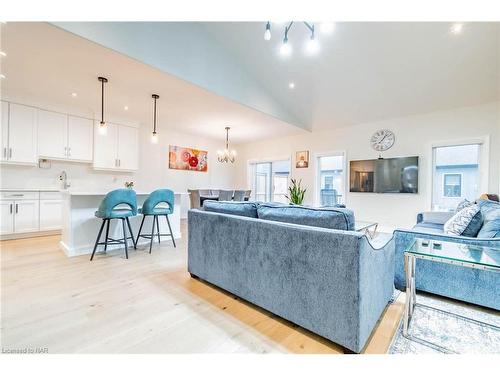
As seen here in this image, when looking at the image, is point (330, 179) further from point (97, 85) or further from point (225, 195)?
point (97, 85)

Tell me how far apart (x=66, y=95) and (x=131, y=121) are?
140 cm

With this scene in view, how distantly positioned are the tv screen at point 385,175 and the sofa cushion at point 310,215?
13.0 feet

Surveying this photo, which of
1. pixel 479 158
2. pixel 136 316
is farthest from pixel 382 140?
pixel 136 316

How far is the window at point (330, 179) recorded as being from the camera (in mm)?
5723

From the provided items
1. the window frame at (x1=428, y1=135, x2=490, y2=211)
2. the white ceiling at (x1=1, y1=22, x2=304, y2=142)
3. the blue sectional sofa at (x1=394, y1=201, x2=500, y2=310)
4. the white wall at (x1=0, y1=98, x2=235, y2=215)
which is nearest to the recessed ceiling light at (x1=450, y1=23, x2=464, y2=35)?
the window frame at (x1=428, y1=135, x2=490, y2=211)

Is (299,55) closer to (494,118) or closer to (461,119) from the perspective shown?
(461,119)

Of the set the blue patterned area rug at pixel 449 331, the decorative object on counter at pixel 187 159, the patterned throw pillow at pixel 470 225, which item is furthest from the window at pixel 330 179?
the blue patterned area rug at pixel 449 331

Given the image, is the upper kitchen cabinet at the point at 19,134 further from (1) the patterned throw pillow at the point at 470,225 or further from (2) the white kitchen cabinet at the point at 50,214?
(1) the patterned throw pillow at the point at 470,225

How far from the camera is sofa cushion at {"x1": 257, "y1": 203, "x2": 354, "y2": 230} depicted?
1463 mm

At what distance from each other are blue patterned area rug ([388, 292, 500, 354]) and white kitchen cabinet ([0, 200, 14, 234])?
5465mm

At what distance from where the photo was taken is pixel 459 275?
6.15 feet

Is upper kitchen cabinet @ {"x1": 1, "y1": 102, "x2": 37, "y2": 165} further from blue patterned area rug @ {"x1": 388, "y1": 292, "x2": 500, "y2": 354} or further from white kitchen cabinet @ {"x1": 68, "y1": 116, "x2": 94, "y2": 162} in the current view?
Answer: blue patterned area rug @ {"x1": 388, "y1": 292, "x2": 500, "y2": 354}

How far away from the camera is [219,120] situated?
17.4 ft

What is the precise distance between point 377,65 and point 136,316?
4669mm
